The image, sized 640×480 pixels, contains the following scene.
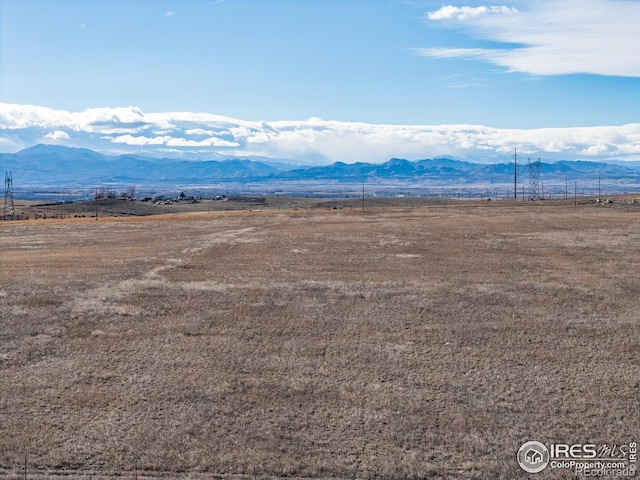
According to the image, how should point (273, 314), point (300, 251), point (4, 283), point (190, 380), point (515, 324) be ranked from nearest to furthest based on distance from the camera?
point (190, 380), point (515, 324), point (273, 314), point (4, 283), point (300, 251)

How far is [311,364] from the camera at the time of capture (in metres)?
20.3

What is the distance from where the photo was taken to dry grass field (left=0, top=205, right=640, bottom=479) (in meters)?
14.8

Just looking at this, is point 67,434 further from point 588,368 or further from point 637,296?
point 637,296

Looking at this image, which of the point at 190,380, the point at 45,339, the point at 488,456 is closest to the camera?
the point at 488,456

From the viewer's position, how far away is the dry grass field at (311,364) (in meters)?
14.8

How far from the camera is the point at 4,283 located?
106 ft

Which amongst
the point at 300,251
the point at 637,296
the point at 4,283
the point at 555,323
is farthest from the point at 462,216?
the point at 4,283

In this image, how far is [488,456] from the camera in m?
14.6

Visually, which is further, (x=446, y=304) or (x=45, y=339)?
(x=446, y=304)

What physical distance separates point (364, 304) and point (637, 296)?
45.6 feet

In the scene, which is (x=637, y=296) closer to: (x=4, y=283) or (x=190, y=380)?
(x=190, y=380)

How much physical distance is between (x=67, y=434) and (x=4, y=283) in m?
20.2

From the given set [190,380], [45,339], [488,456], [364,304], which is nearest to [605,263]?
[364,304]

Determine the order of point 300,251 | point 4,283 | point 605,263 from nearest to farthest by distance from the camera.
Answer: point 4,283 < point 605,263 < point 300,251
